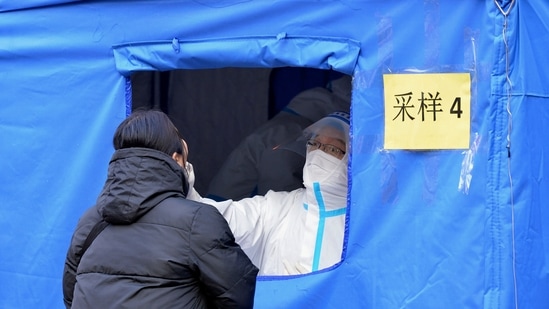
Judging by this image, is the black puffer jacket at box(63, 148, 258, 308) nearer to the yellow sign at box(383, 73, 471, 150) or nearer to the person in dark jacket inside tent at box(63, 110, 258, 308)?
the person in dark jacket inside tent at box(63, 110, 258, 308)

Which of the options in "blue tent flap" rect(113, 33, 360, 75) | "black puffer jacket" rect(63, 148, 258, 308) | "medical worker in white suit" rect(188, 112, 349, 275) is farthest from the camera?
"medical worker in white suit" rect(188, 112, 349, 275)

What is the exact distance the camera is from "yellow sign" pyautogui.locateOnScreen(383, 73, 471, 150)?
9.25ft

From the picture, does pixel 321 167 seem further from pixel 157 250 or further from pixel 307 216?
pixel 157 250

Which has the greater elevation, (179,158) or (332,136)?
(332,136)

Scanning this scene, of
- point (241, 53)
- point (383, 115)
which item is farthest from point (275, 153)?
point (383, 115)

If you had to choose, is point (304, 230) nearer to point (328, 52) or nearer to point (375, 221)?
point (375, 221)

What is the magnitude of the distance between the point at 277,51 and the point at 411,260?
83 cm

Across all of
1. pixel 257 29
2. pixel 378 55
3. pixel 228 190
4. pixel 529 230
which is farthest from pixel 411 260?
pixel 228 190

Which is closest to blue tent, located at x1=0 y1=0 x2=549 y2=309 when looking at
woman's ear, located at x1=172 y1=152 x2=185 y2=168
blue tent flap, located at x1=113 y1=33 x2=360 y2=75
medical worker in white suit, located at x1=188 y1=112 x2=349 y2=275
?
blue tent flap, located at x1=113 y1=33 x2=360 y2=75

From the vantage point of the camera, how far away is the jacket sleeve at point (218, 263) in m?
2.20

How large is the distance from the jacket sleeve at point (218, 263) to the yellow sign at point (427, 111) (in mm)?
839

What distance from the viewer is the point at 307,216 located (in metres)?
3.38

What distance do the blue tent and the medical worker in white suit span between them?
293 millimetres

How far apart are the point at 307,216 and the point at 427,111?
751 mm
